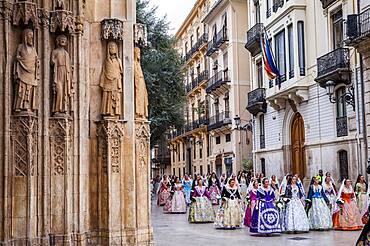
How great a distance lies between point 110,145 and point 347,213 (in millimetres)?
9638

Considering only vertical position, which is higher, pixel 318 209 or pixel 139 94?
pixel 139 94

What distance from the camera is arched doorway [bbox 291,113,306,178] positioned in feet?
92.8

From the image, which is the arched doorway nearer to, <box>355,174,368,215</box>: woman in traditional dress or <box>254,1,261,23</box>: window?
<box>254,1,261,23</box>: window

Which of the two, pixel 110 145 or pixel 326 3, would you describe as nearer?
pixel 110 145

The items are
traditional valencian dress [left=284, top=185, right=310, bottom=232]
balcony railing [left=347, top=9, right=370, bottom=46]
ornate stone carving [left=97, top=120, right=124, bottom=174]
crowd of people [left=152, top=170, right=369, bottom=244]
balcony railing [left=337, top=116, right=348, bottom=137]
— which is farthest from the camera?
balcony railing [left=337, top=116, right=348, bottom=137]

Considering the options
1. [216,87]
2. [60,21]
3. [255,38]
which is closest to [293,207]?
[60,21]

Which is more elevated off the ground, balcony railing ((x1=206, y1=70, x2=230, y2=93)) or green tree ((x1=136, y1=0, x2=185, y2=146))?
balcony railing ((x1=206, y1=70, x2=230, y2=93))

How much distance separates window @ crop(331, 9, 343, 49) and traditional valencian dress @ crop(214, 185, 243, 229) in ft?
30.0

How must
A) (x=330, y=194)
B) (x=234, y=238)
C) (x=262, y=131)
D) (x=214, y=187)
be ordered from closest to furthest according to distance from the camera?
(x=234, y=238) → (x=330, y=194) → (x=214, y=187) → (x=262, y=131)

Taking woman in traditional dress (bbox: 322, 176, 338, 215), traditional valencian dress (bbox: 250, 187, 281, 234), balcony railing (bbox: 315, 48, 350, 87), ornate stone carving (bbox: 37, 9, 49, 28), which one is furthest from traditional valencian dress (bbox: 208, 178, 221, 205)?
ornate stone carving (bbox: 37, 9, 49, 28)

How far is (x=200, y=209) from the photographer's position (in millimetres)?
19984

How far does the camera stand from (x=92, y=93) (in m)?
9.40

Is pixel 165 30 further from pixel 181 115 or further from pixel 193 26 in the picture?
A: pixel 193 26

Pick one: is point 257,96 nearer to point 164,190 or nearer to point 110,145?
point 164,190
